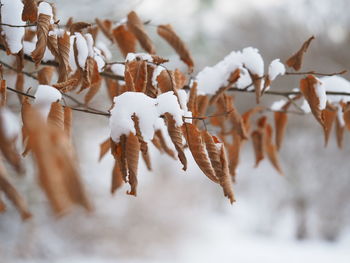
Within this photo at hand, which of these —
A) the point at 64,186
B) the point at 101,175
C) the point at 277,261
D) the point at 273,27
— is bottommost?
the point at 277,261

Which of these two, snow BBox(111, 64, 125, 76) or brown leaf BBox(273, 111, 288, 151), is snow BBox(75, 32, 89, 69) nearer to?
snow BBox(111, 64, 125, 76)

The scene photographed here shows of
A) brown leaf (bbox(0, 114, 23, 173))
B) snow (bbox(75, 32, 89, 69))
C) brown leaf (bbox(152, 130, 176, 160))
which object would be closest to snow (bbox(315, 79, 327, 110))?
brown leaf (bbox(152, 130, 176, 160))

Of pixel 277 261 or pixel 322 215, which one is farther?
pixel 322 215

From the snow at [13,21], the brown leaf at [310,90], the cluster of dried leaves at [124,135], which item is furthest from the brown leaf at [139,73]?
the brown leaf at [310,90]

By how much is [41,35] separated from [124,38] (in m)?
0.39

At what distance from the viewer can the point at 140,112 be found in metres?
0.60

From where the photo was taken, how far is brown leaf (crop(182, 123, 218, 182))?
23.6 inches

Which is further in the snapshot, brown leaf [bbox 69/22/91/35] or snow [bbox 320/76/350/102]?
snow [bbox 320/76/350/102]

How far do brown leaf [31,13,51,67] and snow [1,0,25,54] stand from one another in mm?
74

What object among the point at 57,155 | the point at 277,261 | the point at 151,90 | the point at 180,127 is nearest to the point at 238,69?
the point at 151,90

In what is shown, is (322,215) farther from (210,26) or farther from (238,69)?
(238,69)

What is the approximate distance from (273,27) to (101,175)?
207 inches

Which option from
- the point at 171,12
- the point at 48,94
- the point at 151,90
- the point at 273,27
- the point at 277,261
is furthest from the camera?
the point at 273,27

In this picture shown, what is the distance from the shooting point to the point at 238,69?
874 millimetres
